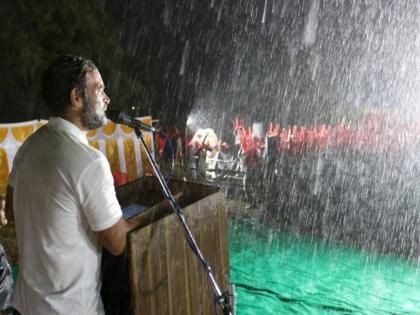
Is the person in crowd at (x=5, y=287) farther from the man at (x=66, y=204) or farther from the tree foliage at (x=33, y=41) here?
the tree foliage at (x=33, y=41)

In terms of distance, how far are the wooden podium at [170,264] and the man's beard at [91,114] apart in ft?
1.67

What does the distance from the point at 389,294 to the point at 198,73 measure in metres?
26.5

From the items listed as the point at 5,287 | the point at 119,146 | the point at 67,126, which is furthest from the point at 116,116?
the point at 119,146

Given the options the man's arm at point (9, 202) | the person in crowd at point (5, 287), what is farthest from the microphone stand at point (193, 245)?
the person in crowd at point (5, 287)

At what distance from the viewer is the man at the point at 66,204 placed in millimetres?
1669

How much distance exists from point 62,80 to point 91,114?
0.64ft

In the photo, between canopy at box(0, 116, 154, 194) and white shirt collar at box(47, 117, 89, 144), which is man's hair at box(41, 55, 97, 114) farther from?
canopy at box(0, 116, 154, 194)

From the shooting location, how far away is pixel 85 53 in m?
16.0

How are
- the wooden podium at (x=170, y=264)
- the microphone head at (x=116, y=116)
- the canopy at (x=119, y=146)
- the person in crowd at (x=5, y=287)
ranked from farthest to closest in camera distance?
the canopy at (x=119, y=146), the person in crowd at (x=5, y=287), the microphone head at (x=116, y=116), the wooden podium at (x=170, y=264)

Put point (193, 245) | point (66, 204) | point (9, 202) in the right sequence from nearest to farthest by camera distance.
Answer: point (66, 204), point (193, 245), point (9, 202)

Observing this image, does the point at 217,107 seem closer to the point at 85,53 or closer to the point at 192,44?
the point at 192,44

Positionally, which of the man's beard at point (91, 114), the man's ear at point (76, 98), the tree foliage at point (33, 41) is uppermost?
the tree foliage at point (33, 41)

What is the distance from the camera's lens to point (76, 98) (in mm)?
1820

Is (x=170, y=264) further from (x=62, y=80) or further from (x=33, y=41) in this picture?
(x=33, y=41)
